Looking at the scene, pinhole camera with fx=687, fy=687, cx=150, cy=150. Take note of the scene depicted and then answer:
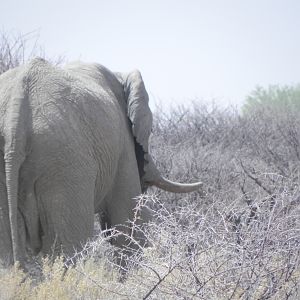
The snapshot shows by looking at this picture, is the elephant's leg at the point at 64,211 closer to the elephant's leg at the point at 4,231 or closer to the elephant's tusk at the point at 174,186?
the elephant's leg at the point at 4,231

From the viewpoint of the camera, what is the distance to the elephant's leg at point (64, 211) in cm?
549

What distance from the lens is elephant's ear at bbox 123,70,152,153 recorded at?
7.07 m

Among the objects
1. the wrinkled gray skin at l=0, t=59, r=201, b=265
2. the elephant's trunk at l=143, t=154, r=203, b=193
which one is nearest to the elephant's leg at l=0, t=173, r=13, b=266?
the wrinkled gray skin at l=0, t=59, r=201, b=265

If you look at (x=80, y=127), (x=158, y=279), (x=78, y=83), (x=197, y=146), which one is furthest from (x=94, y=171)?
(x=197, y=146)

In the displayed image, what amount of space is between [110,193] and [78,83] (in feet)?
4.30

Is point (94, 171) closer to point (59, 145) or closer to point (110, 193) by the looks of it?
point (59, 145)

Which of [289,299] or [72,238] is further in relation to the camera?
[72,238]

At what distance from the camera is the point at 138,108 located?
716 cm

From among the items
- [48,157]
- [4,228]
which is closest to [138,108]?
[48,157]

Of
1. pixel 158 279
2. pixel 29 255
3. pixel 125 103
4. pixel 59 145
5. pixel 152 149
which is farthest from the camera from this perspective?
pixel 152 149

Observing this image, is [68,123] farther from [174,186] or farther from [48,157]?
[174,186]

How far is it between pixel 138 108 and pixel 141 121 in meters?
0.15

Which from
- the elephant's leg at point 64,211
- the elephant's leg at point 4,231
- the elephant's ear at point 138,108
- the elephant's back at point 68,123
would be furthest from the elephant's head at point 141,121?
the elephant's leg at point 4,231

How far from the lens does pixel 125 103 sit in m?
7.54
